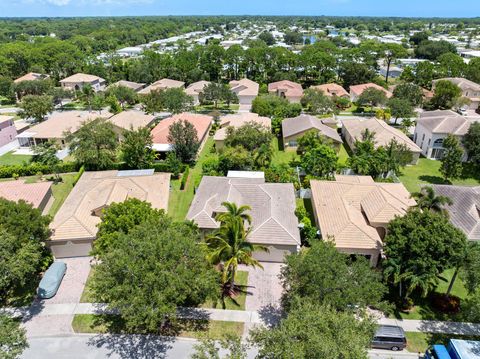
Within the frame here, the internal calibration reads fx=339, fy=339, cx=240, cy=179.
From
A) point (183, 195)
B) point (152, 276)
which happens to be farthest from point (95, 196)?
point (152, 276)

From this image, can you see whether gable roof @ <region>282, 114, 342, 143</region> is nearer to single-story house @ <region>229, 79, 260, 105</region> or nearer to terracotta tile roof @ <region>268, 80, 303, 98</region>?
single-story house @ <region>229, 79, 260, 105</region>

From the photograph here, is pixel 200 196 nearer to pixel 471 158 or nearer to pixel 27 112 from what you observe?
pixel 471 158

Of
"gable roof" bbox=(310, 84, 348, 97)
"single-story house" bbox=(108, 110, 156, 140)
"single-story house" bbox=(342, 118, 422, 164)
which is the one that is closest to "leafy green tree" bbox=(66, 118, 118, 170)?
"single-story house" bbox=(108, 110, 156, 140)

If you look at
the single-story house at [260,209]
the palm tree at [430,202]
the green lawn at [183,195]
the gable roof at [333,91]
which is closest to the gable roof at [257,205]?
the single-story house at [260,209]

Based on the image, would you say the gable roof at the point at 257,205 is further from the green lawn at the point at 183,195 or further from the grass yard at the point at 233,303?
the grass yard at the point at 233,303

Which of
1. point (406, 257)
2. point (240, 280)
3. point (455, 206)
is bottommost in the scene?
point (240, 280)

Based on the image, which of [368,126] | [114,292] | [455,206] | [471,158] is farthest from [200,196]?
[471,158]
